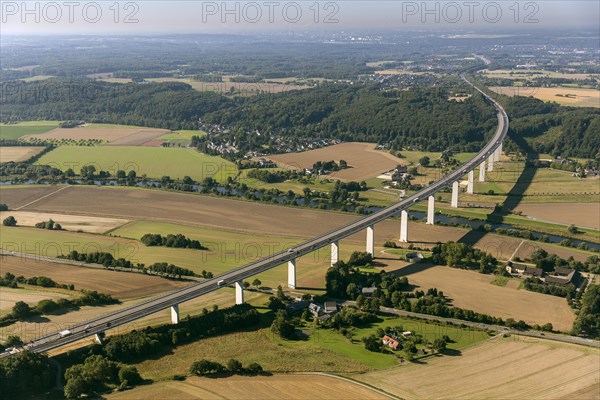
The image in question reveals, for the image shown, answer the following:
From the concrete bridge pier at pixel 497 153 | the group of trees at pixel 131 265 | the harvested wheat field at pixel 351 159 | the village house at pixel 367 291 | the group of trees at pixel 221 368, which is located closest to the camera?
the group of trees at pixel 221 368

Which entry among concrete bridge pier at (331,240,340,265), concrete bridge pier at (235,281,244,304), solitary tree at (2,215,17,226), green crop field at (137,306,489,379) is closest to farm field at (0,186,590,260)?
solitary tree at (2,215,17,226)

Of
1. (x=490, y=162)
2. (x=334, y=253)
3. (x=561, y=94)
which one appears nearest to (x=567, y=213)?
(x=490, y=162)

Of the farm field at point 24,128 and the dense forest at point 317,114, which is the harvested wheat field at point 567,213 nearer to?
the dense forest at point 317,114

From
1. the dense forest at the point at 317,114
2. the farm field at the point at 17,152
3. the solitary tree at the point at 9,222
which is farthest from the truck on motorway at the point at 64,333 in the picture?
the farm field at the point at 17,152

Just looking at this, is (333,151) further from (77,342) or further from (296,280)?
(77,342)

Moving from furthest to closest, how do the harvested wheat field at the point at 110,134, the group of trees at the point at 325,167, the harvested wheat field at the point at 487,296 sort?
the harvested wheat field at the point at 110,134 < the group of trees at the point at 325,167 < the harvested wheat field at the point at 487,296

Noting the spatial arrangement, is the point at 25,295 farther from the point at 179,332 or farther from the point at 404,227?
the point at 404,227
